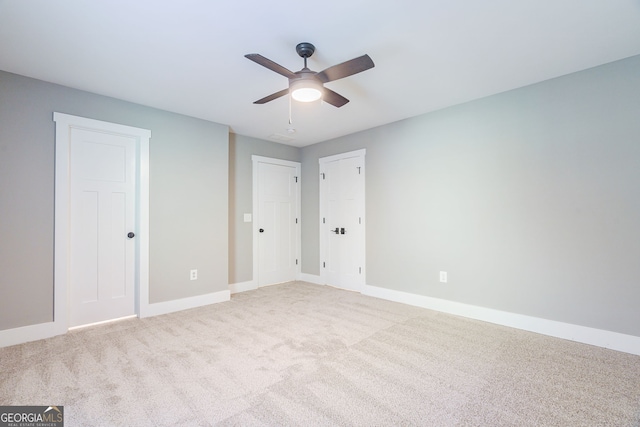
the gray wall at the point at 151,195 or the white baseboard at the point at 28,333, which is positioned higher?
the gray wall at the point at 151,195

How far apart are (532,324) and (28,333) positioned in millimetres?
4931

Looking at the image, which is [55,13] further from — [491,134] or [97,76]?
[491,134]

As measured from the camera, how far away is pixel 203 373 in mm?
2104

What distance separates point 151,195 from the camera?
11.2 feet

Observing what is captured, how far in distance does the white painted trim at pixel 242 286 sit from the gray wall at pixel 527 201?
2049mm

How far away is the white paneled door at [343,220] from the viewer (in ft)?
14.6

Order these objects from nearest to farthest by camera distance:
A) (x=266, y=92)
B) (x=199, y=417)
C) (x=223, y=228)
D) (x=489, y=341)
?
1. (x=199, y=417)
2. (x=489, y=341)
3. (x=266, y=92)
4. (x=223, y=228)

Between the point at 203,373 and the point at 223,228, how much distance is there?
2274 millimetres

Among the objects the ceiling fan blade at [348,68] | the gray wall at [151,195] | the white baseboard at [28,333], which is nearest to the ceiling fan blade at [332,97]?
the ceiling fan blade at [348,68]

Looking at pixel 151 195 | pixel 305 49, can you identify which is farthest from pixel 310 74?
pixel 151 195

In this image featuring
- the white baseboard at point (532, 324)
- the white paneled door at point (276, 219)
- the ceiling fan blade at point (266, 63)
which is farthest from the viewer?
the white paneled door at point (276, 219)

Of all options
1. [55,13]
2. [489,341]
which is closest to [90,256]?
[55,13]

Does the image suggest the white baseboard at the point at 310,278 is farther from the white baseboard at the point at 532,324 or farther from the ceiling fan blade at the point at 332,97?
the ceiling fan blade at the point at 332,97

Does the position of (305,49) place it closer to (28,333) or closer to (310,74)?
(310,74)
